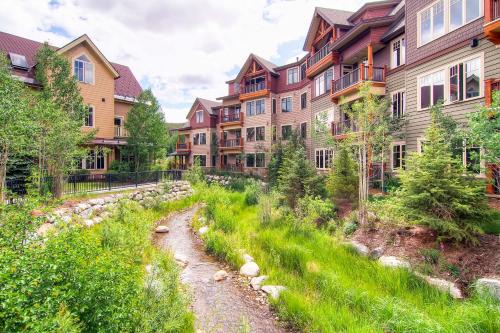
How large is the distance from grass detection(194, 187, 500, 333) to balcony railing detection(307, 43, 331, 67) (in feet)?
53.1

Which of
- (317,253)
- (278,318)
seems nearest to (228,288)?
(278,318)

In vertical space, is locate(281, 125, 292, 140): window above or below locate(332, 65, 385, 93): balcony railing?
below

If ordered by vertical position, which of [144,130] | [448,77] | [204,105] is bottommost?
[144,130]

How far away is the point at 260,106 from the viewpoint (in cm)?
3069

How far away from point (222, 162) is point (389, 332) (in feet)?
102

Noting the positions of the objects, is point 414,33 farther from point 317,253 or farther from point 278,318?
point 278,318

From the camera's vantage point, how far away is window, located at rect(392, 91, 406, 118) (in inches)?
616

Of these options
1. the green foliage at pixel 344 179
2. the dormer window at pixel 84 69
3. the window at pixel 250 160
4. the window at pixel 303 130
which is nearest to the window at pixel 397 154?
the green foliage at pixel 344 179

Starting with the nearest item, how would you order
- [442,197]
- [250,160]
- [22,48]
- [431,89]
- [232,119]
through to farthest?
[442,197]
[431,89]
[22,48]
[250,160]
[232,119]

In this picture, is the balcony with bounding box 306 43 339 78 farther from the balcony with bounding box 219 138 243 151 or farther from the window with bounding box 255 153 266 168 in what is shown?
the balcony with bounding box 219 138 243 151

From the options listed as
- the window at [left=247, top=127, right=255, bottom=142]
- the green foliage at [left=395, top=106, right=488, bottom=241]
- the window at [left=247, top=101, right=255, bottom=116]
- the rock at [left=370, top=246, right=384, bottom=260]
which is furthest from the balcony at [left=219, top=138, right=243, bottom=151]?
the rock at [left=370, top=246, right=384, bottom=260]

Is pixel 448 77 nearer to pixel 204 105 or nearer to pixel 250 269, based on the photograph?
pixel 250 269

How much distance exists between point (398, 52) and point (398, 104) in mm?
3244

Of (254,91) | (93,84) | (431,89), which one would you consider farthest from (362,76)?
(93,84)
